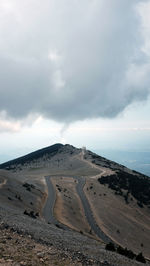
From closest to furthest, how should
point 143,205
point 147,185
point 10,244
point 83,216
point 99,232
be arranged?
point 10,244 → point 99,232 → point 83,216 → point 143,205 → point 147,185

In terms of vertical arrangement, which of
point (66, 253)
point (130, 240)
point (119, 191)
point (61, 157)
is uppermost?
point (61, 157)

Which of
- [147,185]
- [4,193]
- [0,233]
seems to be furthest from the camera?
[147,185]

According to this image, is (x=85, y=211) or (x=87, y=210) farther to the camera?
(x=87, y=210)

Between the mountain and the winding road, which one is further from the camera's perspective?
the winding road

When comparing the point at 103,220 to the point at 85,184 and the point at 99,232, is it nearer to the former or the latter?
the point at 99,232

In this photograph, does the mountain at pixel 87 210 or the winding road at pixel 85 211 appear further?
the winding road at pixel 85 211

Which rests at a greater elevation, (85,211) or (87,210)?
(87,210)

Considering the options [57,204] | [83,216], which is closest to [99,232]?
[83,216]

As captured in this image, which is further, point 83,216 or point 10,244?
point 83,216

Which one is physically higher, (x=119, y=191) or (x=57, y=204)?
(x=119, y=191)
